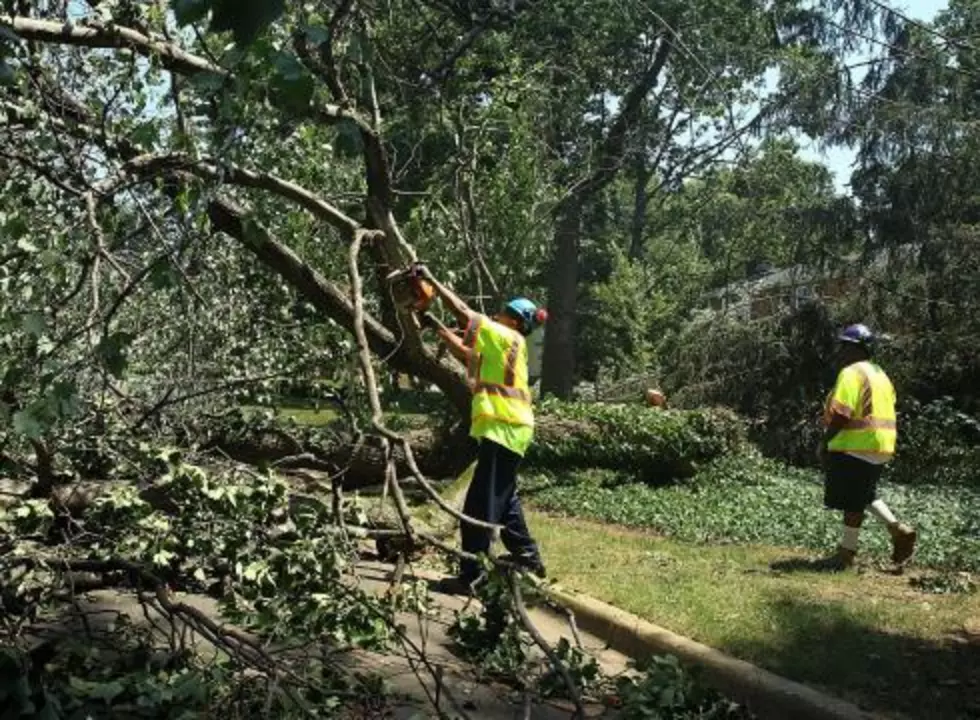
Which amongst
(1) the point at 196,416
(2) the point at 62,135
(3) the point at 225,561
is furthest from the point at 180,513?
(2) the point at 62,135

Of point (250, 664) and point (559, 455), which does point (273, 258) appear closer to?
point (250, 664)

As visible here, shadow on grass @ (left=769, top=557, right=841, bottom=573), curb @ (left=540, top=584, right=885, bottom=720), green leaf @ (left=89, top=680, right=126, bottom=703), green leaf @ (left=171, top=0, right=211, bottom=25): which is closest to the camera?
Answer: green leaf @ (left=171, top=0, right=211, bottom=25)

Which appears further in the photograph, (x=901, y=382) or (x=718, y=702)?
(x=901, y=382)

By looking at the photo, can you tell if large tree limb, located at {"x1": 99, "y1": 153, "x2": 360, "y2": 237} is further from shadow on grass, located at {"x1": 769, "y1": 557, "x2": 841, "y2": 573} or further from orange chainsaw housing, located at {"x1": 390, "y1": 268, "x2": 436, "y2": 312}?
shadow on grass, located at {"x1": 769, "y1": 557, "x2": 841, "y2": 573}

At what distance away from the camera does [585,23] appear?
926 inches

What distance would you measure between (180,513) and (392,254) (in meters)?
2.36

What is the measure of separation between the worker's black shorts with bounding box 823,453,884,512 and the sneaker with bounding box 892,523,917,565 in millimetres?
289

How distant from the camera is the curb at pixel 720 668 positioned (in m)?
5.10

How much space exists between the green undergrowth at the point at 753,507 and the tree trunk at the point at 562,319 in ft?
40.8

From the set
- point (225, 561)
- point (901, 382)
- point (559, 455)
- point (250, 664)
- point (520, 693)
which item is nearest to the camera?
point (250, 664)

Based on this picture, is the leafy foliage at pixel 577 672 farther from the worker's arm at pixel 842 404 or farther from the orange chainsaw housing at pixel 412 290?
the worker's arm at pixel 842 404


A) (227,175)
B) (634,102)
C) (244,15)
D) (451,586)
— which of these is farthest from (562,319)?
(244,15)

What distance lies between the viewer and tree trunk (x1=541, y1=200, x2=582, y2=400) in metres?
27.7

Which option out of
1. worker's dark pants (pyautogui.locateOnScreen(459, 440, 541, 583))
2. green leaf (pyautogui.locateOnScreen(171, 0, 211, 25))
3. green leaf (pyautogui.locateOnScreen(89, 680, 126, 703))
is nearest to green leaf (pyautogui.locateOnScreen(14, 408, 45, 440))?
green leaf (pyautogui.locateOnScreen(89, 680, 126, 703))
